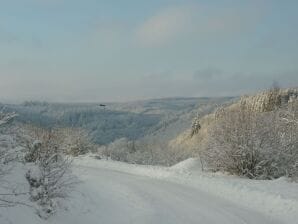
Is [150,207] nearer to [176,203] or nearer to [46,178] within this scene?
[176,203]

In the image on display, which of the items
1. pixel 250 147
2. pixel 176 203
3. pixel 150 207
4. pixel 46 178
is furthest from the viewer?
pixel 250 147

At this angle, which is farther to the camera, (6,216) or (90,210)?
(90,210)

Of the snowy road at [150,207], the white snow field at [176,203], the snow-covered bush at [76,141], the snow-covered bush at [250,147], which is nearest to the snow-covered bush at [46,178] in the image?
the white snow field at [176,203]

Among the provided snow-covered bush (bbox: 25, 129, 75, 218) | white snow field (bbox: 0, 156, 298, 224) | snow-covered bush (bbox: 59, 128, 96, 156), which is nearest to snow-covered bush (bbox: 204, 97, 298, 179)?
white snow field (bbox: 0, 156, 298, 224)

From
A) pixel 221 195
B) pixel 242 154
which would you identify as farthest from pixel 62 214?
pixel 242 154

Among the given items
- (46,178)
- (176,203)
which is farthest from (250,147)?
(46,178)

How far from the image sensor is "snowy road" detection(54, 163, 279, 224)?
48.4ft

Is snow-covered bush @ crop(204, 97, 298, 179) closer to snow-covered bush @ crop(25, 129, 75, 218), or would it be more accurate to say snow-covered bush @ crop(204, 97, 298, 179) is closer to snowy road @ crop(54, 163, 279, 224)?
snowy road @ crop(54, 163, 279, 224)

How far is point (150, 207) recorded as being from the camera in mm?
16625

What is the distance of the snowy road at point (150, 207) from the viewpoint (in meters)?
14.8

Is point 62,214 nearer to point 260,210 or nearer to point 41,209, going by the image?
point 41,209

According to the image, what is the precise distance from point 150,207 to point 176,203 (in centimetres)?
184

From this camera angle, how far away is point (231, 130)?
30156mm

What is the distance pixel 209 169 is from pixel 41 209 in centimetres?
1880
